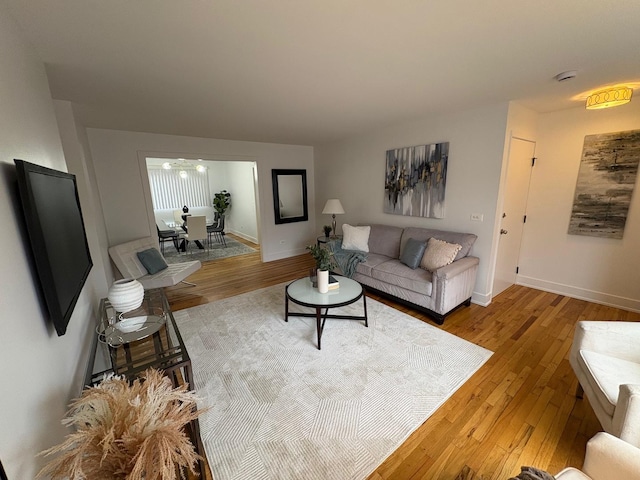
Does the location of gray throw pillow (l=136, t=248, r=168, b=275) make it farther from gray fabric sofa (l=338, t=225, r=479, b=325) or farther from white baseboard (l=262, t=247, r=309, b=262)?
gray fabric sofa (l=338, t=225, r=479, b=325)

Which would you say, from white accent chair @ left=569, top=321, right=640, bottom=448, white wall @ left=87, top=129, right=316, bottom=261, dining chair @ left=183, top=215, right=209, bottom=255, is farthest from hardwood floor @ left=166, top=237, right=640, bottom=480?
dining chair @ left=183, top=215, right=209, bottom=255

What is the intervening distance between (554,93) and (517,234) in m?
1.82

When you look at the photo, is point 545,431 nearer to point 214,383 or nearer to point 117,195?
point 214,383

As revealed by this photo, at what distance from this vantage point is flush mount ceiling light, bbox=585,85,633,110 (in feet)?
7.66

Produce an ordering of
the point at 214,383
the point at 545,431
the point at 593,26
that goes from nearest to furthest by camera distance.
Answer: the point at 593,26
the point at 545,431
the point at 214,383

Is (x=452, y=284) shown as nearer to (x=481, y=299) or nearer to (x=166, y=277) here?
(x=481, y=299)

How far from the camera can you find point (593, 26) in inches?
58.3

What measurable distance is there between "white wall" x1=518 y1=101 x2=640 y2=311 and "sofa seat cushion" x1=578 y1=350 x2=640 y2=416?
229 cm

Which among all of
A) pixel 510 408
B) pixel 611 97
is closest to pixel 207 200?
pixel 510 408

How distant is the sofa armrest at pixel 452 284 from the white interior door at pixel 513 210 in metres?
0.60

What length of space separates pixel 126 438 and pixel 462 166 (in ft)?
12.7

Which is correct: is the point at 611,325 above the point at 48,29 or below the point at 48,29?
below

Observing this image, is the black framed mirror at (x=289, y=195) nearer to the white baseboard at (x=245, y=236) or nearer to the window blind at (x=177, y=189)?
the white baseboard at (x=245, y=236)

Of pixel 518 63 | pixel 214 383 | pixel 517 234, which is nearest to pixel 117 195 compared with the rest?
pixel 214 383
